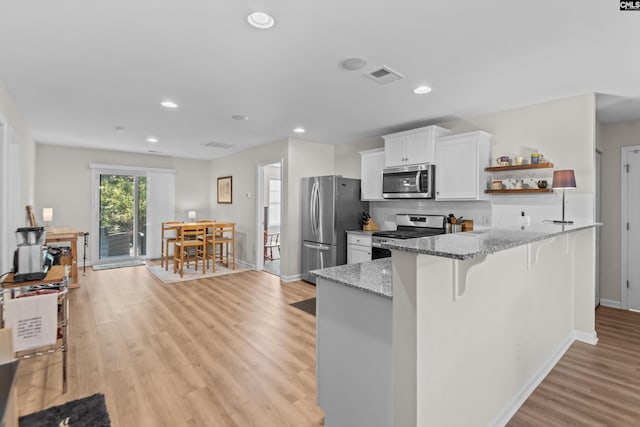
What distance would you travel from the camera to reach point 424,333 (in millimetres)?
1307

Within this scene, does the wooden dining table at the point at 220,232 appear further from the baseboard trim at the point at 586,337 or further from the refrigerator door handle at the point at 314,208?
the baseboard trim at the point at 586,337


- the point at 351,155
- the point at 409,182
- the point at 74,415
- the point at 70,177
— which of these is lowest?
the point at 74,415

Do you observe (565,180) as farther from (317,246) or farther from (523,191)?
(317,246)

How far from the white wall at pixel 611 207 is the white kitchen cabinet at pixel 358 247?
308 centimetres

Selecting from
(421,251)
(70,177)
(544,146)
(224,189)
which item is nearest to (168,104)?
(421,251)

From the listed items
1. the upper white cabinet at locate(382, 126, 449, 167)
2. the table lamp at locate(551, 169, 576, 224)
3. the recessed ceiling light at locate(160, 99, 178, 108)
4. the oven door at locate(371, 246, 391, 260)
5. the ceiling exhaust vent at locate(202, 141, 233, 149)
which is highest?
the ceiling exhaust vent at locate(202, 141, 233, 149)

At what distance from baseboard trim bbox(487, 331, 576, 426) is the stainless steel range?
182 centimetres

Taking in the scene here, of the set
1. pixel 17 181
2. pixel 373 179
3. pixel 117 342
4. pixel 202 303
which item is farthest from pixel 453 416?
pixel 17 181

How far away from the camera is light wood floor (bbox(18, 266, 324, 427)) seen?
201 cm

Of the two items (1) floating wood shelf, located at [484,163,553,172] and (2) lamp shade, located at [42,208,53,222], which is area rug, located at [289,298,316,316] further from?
(2) lamp shade, located at [42,208,53,222]

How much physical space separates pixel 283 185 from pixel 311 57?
3.11 metres

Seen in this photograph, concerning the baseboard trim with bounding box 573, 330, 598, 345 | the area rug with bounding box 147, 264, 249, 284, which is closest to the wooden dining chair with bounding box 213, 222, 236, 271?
the area rug with bounding box 147, 264, 249, 284

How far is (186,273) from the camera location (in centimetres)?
582

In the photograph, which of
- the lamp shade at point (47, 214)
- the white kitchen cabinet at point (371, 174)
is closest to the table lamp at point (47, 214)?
the lamp shade at point (47, 214)
